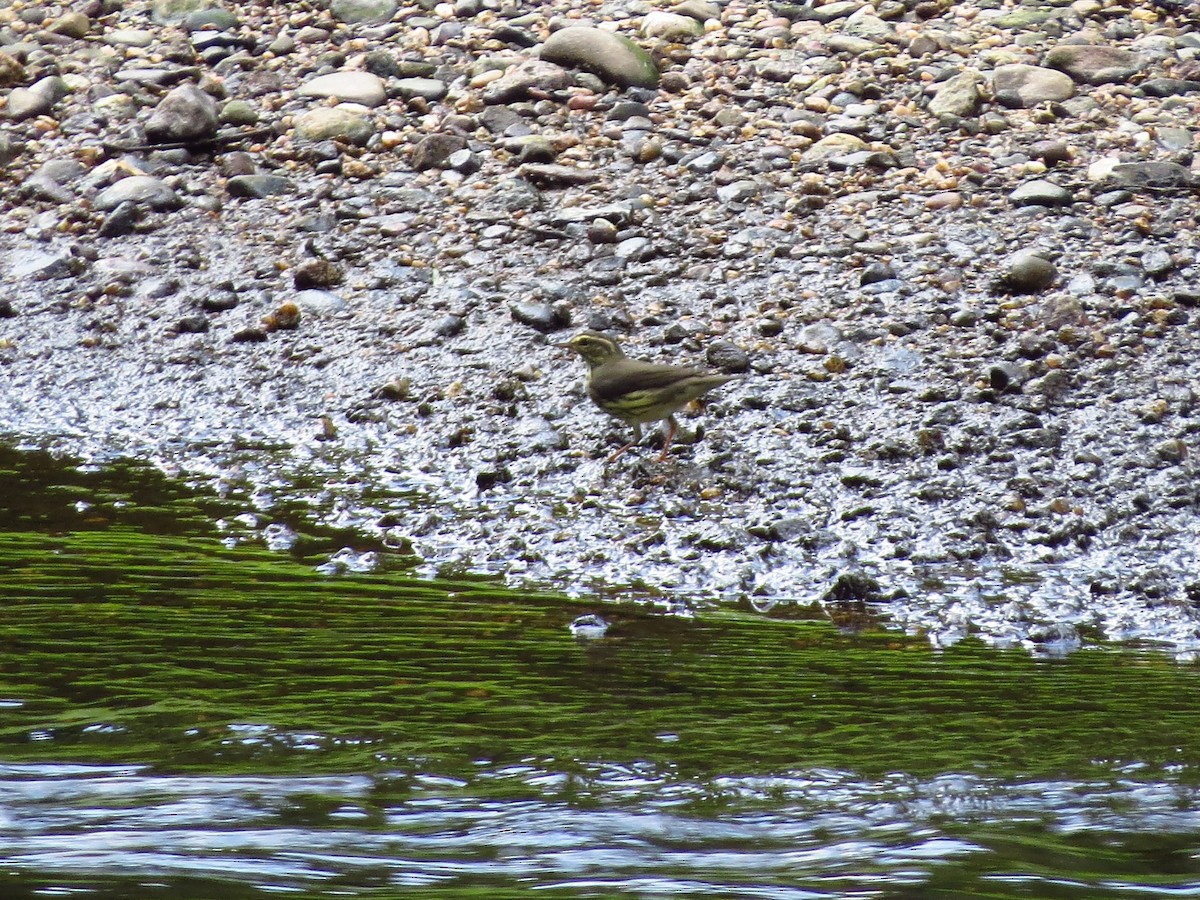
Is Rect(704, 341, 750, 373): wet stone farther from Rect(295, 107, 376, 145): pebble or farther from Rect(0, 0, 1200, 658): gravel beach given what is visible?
Rect(295, 107, 376, 145): pebble

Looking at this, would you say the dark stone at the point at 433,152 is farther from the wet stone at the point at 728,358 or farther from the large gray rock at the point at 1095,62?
the large gray rock at the point at 1095,62

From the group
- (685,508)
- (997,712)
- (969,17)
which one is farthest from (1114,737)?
(969,17)

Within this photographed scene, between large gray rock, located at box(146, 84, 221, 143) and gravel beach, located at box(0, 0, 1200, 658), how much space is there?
0.04 meters

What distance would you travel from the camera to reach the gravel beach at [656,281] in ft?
17.9

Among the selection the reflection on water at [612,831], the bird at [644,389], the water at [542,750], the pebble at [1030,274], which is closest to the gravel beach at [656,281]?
the pebble at [1030,274]

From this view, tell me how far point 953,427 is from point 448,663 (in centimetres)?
269

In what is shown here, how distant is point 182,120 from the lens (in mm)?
8852

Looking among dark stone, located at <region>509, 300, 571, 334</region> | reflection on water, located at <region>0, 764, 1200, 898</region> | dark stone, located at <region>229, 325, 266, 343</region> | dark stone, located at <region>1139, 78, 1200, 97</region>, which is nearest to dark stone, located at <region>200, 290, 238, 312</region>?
dark stone, located at <region>229, 325, 266, 343</region>

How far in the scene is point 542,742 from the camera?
361 centimetres

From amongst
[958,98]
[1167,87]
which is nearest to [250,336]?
[958,98]

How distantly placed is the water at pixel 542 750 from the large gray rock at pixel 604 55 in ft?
16.5

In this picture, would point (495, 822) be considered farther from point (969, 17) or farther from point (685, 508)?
Result: point (969, 17)

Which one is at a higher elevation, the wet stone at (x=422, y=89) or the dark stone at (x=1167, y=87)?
the wet stone at (x=422, y=89)

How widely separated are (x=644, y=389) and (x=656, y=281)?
149cm
